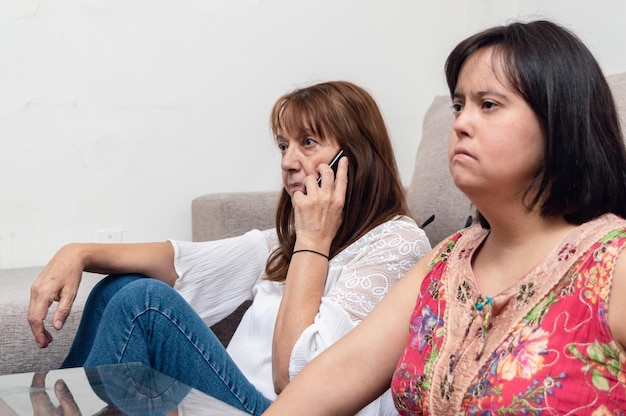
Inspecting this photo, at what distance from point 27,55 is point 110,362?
127cm

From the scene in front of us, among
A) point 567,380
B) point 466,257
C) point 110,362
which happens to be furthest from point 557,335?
point 110,362

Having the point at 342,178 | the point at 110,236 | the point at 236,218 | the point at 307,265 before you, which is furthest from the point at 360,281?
the point at 110,236

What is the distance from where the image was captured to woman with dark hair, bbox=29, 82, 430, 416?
143cm

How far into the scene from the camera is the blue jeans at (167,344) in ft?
4.62

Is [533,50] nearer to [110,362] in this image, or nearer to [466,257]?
[466,257]

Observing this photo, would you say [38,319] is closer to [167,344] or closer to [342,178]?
[167,344]

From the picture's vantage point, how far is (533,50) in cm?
101

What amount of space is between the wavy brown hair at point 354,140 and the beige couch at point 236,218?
10.5 inches

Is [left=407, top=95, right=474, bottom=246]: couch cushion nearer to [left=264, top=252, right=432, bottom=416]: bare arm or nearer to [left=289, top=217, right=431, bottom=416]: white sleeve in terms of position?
[left=289, top=217, right=431, bottom=416]: white sleeve

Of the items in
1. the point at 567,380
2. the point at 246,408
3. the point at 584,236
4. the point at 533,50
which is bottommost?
the point at 246,408

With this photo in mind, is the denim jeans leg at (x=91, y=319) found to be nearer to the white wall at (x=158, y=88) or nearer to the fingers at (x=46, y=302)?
the fingers at (x=46, y=302)

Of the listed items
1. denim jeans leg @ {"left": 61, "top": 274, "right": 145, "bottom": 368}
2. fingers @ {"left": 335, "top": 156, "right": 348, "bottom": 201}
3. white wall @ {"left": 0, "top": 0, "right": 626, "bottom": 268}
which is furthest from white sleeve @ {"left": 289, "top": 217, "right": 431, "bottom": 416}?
white wall @ {"left": 0, "top": 0, "right": 626, "bottom": 268}

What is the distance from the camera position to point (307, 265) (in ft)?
5.08

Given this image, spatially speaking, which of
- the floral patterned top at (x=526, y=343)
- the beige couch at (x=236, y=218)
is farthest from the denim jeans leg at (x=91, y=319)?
the floral patterned top at (x=526, y=343)
